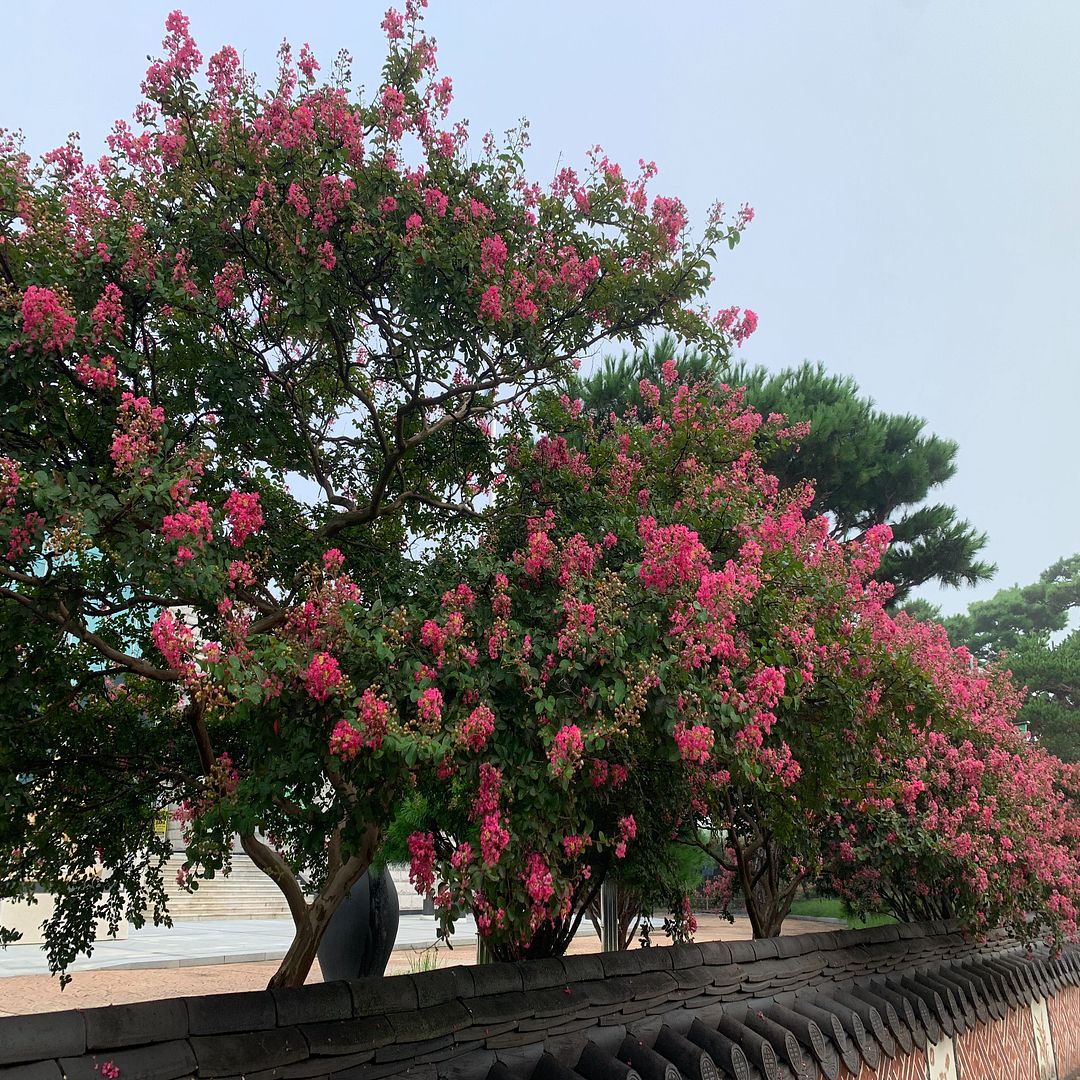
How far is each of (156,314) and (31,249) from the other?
66 cm

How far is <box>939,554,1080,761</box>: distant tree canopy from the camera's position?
71.0ft

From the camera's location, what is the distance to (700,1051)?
176 inches

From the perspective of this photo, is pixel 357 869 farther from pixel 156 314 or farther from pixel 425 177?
pixel 425 177

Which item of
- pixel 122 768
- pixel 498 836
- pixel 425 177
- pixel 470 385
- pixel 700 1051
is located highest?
pixel 425 177

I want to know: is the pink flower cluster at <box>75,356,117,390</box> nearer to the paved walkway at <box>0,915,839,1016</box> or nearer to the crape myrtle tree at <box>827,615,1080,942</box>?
the crape myrtle tree at <box>827,615,1080,942</box>

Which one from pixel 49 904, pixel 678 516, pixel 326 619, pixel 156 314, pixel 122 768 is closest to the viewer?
pixel 326 619

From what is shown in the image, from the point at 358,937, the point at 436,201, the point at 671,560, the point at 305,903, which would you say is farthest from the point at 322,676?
the point at 358,937

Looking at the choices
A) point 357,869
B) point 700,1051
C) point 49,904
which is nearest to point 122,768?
point 357,869

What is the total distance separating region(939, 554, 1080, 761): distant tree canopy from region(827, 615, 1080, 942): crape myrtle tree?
12670 mm

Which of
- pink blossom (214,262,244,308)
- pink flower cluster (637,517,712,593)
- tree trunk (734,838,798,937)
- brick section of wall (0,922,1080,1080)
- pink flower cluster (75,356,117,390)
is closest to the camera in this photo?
brick section of wall (0,922,1080,1080)

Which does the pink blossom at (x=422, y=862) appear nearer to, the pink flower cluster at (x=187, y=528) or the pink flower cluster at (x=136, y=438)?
the pink flower cluster at (x=187, y=528)

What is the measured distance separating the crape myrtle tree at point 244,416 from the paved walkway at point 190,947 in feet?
28.7

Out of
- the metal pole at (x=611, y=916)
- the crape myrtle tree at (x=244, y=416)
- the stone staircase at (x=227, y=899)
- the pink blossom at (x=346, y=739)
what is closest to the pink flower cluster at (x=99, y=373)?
the crape myrtle tree at (x=244, y=416)

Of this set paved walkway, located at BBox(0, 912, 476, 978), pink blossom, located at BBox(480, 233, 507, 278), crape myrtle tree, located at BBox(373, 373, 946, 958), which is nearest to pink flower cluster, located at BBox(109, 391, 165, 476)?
crape myrtle tree, located at BBox(373, 373, 946, 958)
